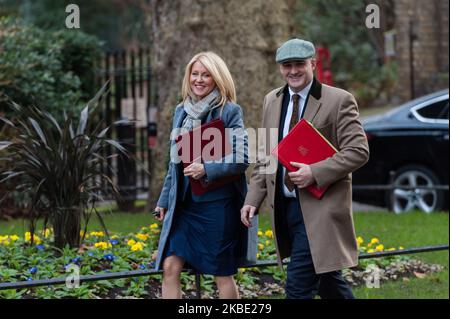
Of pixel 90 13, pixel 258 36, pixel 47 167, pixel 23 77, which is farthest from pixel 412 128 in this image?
pixel 90 13

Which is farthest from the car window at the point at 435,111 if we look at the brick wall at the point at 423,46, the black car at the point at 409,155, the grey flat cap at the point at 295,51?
the brick wall at the point at 423,46

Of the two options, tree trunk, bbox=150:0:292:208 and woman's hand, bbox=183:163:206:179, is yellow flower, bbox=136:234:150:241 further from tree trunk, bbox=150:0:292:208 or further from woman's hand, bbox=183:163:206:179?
tree trunk, bbox=150:0:292:208

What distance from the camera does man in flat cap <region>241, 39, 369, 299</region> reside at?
6.20 m

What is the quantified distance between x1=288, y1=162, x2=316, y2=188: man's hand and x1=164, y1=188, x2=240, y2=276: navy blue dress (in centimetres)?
53

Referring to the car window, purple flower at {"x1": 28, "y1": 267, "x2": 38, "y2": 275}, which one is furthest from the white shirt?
the car window

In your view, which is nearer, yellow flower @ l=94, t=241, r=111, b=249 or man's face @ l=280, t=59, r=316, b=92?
man's face @ l=280, t=59, r=316, b=92

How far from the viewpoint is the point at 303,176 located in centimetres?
614

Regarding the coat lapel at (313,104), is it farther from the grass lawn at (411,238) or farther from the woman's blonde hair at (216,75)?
the grass lawn at (411,238)

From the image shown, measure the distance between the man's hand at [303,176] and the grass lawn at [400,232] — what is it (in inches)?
98.9

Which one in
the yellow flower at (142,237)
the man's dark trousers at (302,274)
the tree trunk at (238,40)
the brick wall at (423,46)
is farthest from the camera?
the brick wall at (423,46)

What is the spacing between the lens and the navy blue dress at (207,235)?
6469mm

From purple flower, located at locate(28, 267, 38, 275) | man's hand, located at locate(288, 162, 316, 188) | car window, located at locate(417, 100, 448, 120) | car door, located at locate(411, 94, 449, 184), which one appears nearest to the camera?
man's hand, located at locate(288, 162, 316, 188)
